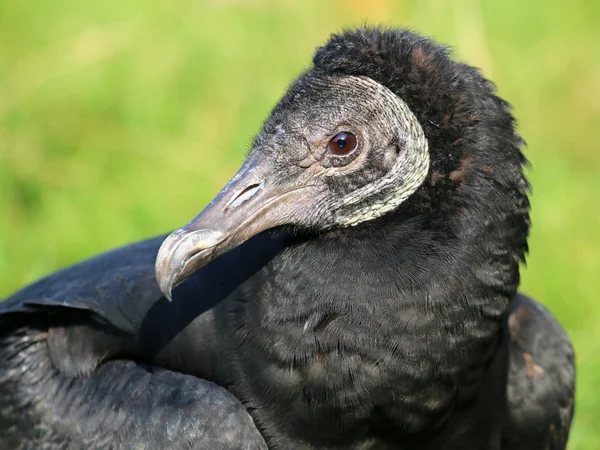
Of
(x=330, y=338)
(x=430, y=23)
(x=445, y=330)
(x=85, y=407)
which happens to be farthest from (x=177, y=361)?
(x=430, y=23)

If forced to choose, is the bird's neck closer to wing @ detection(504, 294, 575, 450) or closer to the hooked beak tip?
the hooked beak tip

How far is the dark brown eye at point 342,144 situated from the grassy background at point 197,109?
2630mm

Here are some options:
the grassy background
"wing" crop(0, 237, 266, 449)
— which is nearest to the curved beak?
"wing" crop(0, 237, 266, 449)

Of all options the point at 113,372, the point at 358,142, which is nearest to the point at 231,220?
the point at 358,142

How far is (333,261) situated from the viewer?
3100 mm

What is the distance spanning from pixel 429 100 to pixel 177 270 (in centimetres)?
104

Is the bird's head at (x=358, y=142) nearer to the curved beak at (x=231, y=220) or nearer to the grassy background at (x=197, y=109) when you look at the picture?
the curved beak at (x=231, y=220)

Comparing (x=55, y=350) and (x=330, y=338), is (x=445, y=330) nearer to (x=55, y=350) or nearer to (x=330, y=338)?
(x=330, y=338)

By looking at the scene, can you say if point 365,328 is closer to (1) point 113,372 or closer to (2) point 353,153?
(2) point 353,153

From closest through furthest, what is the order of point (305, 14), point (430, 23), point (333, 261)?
point (333, 261) < point (430, 23) < point (305, 14)

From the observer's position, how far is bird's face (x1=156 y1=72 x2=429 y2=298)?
3139mm

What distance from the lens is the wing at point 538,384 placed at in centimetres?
385

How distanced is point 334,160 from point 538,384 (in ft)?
4.74

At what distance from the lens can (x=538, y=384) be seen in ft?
12.6
